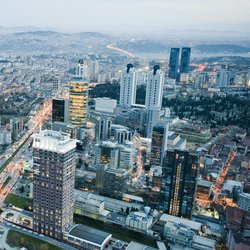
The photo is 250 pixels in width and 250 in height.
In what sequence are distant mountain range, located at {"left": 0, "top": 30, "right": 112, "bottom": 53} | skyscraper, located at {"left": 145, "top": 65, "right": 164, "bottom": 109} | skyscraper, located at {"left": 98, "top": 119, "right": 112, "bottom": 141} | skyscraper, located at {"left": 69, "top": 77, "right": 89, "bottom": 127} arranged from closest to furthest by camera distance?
1. skyscraper, located at {"left": 98, "top": 119, "right": 112, "bottom": 141}
2. skyscraper, located at {"left": 69, "top": 77, "right": 89, "bottom": 127}
3. skyscraper, located at {"left": 145, "top": 65, "right": 164, "bottom": 109}
4. distant mountain range, located at {"left": 0, "top": 30, "right": 112, "bottom": 53}

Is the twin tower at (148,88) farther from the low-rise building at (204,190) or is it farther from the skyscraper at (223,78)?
the skyscraper at (223,78)

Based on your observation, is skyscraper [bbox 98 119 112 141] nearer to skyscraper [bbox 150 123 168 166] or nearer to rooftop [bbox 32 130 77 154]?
skyscraper [bbox 150 123 168 166]

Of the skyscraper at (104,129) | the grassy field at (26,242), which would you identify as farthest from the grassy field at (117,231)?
the skyscraper at (104,129)

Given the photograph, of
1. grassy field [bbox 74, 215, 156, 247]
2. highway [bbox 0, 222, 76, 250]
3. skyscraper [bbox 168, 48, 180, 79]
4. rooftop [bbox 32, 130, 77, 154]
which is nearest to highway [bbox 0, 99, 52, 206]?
highway [bbox 0, 222, 76, 250]

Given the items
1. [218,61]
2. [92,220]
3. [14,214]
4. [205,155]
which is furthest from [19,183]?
[218,61]

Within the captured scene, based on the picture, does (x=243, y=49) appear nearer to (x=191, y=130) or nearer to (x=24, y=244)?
(x=191, y=130)

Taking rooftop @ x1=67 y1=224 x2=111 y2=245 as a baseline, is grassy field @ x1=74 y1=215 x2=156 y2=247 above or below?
below
